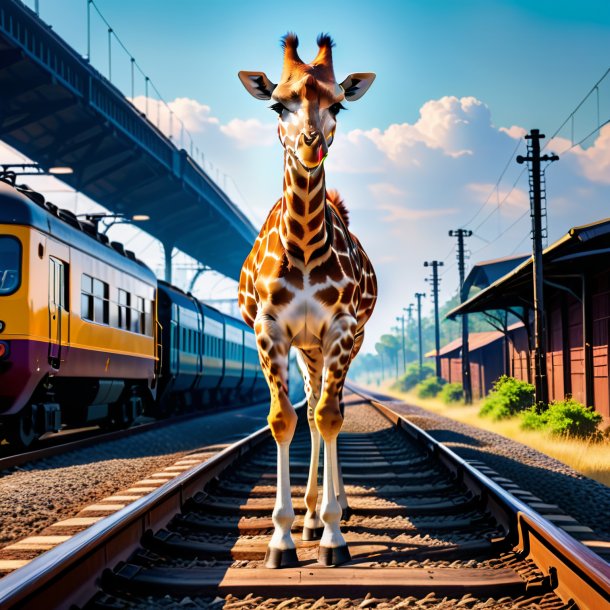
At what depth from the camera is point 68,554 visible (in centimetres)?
416

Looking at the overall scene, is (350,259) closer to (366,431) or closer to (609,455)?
(609,455)

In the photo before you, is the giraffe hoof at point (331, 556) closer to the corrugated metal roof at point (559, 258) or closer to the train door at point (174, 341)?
the corrugated metal roof at point (559, 258)

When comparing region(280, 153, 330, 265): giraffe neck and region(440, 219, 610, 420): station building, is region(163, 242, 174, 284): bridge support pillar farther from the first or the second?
region(280, 153, 330, 265): giraffe neck

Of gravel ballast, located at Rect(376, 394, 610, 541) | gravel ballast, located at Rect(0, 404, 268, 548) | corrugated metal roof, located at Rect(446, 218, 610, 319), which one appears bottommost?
gravel ballast, located at Rect(376, 394, 610, 541)

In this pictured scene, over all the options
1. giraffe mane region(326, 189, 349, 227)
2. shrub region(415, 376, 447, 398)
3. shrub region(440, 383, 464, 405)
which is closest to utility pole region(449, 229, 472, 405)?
shrub region(440, 383, 464, 405)

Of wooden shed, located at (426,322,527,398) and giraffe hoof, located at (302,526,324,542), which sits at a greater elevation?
wooden shed, located at (426,322,527,398)

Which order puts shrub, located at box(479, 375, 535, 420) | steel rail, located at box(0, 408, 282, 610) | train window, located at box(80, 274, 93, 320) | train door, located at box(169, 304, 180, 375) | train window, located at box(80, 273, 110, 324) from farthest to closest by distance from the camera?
1. shrub, located at box(479, 375, 535, 420)
2. train door, located at box(169, 304, 180, 375)
3. train window, located at box(80, 273, 110, 324)
4. train window, located at box(80, 274, 93, 320)
5. steel rail, located at box(0, 408, 282, 610)

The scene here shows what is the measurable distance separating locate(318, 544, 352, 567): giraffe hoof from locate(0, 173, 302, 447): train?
739 centimetres

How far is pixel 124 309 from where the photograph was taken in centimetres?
1688

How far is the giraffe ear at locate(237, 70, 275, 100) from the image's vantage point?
5.33m

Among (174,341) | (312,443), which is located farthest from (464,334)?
(312,443)

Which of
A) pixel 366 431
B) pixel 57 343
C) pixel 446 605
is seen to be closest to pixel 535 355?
pixel 366 431

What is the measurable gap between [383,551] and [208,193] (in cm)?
4563

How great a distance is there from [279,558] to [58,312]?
860 centimetres
